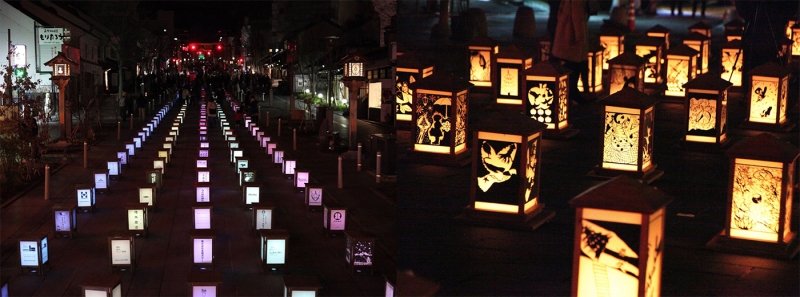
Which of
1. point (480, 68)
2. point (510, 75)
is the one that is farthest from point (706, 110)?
point (480, 68)

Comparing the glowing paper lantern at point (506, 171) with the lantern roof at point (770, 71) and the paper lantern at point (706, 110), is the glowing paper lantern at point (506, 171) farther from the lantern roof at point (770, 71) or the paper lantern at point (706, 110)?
the lantern roof at point (770, 71)

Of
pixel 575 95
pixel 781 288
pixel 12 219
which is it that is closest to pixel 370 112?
pixel 12 219

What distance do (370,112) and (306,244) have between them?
17.1 metres

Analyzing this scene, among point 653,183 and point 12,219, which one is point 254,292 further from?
point 12,219

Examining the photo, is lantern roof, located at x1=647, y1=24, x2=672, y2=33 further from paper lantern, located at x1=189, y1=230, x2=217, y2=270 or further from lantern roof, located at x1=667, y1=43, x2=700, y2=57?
paper lantern, located at x1=189, y1=230, x2=217, y2=270

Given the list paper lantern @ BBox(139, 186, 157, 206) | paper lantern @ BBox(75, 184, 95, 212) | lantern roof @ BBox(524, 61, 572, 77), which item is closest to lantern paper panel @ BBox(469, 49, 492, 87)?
lantern roof @ BBox(524, 61, 572, 77)

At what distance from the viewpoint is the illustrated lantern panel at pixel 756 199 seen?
6430mm

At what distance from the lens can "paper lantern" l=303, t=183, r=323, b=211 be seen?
41.0 feet

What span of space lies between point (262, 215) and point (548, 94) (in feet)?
13.1

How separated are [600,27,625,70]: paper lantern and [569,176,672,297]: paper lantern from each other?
4115 mm

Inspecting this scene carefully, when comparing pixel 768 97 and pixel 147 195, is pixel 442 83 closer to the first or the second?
pixel 768 97

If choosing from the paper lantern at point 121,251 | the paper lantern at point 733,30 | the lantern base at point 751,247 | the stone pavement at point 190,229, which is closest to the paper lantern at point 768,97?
the paper lantern at point 733,30

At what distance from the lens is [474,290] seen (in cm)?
560

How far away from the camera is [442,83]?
27.9 feet
